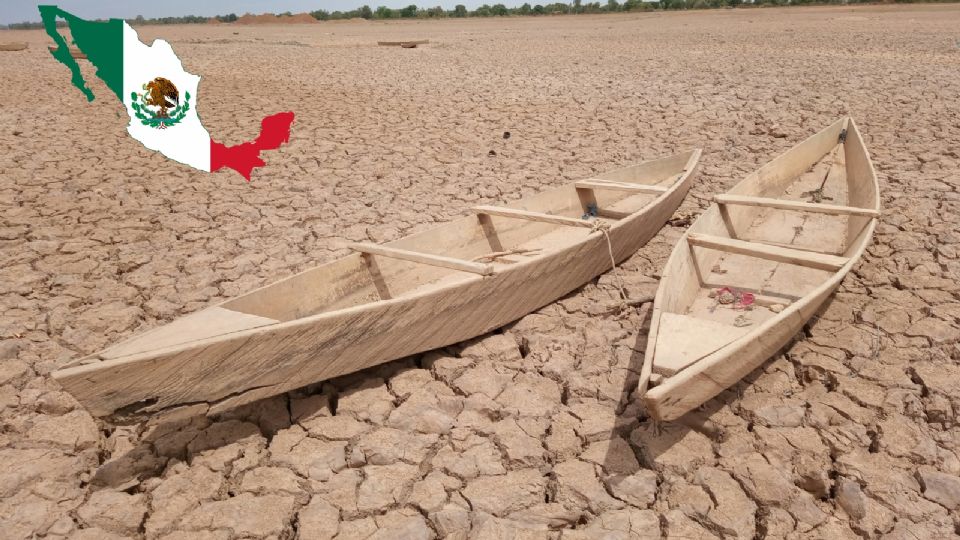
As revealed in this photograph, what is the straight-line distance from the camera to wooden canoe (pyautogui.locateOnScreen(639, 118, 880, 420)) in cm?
226

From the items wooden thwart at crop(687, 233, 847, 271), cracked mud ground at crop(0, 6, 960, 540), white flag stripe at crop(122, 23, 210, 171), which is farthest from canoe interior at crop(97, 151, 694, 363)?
white flag stripe at crop(122, 23, 210, 171)

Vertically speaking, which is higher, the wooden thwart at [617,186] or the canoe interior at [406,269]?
the wooden thwart at [617,186]

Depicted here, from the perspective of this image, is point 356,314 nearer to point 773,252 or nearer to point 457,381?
point 457,381

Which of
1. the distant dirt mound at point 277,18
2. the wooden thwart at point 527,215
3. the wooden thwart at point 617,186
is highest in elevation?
the distant dirt mound at point 277,18

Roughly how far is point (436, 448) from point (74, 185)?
5.06m

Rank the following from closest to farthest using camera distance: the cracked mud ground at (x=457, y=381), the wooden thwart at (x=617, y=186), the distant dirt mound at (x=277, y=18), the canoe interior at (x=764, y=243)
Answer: the cracked mud ground at (x=457, y=381), the canoe interior at (x=764, y=243), the wooden thwart at (x=617, y=186), the distant dirt mound at (x=277, y=18)

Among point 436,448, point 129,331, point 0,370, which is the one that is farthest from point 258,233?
point 436,448

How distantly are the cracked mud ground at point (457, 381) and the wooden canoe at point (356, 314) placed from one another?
276 mm

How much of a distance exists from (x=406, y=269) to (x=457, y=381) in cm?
90

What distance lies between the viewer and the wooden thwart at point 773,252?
324cm

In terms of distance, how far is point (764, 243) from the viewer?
429 cm

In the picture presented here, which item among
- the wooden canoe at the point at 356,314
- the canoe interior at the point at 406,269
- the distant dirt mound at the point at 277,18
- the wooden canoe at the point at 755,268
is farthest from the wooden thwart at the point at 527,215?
the distant dirt mound at the point at 277,18

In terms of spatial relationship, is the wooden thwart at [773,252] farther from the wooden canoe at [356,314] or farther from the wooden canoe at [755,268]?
the wooden canoe at [356,314]

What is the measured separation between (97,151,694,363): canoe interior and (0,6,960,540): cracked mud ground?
17.9 inches
